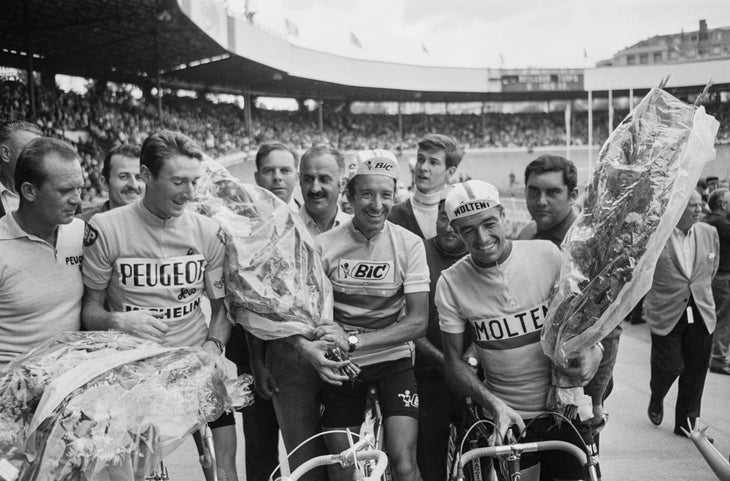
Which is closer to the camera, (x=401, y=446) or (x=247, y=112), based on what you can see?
(x=401, y=446)

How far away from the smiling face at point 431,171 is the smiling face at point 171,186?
2.22 m

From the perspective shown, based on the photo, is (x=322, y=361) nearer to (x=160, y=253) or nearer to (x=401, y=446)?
(x=401, y=446)

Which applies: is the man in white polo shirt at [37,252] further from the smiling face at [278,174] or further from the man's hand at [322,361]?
the smiling face at [278,174]

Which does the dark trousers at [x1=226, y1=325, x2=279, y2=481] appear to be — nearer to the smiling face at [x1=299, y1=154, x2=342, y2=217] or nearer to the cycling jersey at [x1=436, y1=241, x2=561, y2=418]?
the smiling face at [x1=299, y1=154, x2=342, y2=217]

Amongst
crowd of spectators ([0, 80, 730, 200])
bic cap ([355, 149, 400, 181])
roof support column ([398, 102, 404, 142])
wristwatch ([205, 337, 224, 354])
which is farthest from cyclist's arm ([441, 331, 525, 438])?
roof support column ([398, 102, 404, 142])

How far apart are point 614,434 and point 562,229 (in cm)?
263

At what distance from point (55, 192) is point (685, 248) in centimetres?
494

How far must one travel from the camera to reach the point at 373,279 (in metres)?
3.24

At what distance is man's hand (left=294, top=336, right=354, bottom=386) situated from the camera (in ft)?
9.52

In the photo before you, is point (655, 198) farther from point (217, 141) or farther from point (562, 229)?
point (217, 141)

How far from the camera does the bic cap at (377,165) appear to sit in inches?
127

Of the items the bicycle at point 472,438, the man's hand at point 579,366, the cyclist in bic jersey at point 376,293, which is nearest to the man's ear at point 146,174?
the cyclist in bic jersey at point 376,293

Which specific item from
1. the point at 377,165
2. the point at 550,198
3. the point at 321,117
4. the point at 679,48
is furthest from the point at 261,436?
the point at 679,48

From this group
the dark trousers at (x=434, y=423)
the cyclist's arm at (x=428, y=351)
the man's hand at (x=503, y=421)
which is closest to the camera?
the man's hand at (x=503, y=421)
